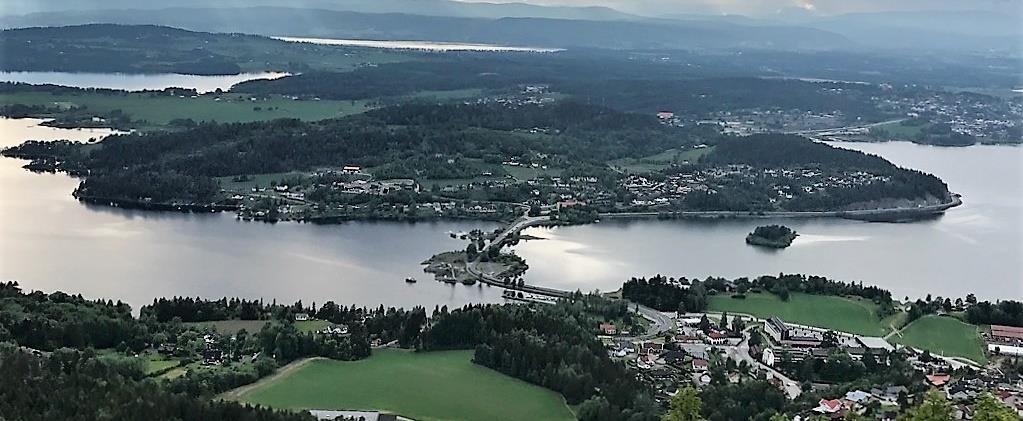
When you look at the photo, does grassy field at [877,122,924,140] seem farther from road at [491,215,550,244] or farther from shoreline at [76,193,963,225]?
road at [491,215,550,244]

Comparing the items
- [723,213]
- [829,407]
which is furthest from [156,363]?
[723,213]

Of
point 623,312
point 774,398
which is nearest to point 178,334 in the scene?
point 623,312

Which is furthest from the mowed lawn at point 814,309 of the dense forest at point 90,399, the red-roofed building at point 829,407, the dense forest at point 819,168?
the dense forest at point 819,168

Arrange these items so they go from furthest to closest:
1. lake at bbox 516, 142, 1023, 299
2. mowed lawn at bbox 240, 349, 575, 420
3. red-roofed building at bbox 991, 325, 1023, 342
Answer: lake at bbox 516, 142, 1023, 299 → red-roofed building at bbox 991, 325, 1023, 342 → mowed lawn at bbox 240, 349, 575, 420

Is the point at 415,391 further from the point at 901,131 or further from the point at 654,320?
the point at 901,131

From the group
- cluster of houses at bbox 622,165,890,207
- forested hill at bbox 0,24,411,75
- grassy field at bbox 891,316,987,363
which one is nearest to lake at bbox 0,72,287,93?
forested hill at bbox 0,24,411,75

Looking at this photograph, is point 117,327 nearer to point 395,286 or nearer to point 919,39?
point 395,286
